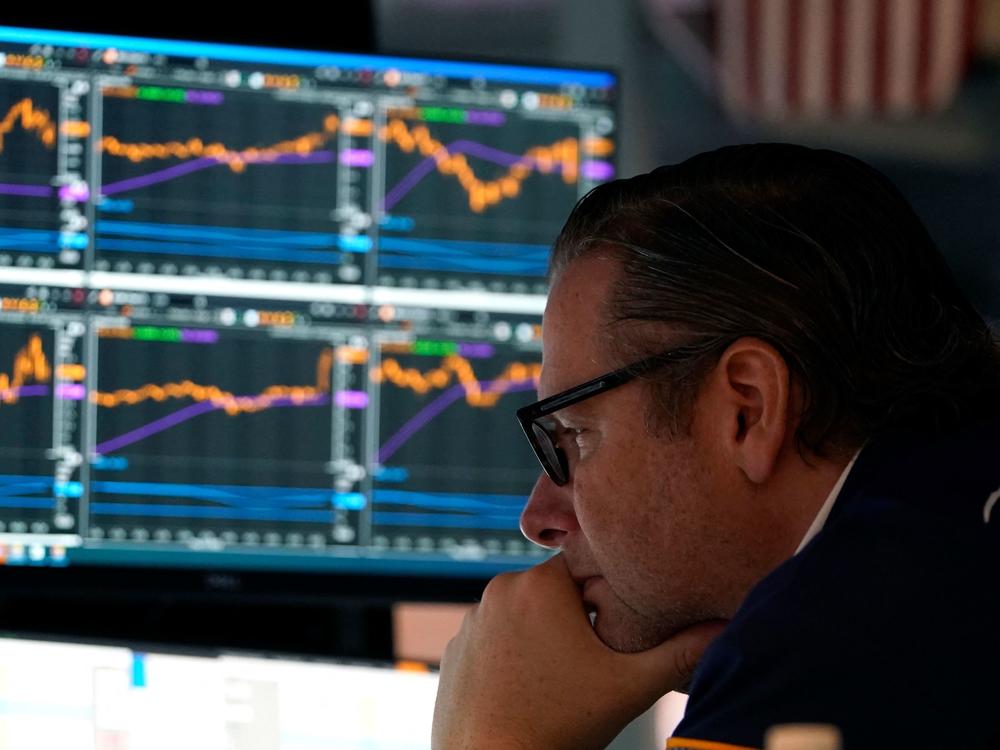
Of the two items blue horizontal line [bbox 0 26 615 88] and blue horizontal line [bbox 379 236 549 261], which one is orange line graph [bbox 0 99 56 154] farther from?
blue horizontal line [bbox 379 236 549 261]

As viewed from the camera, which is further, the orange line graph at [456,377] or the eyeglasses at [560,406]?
the orange line graph at [456,377]

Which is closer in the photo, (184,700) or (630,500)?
(630,500)

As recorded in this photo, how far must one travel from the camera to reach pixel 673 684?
1.21m

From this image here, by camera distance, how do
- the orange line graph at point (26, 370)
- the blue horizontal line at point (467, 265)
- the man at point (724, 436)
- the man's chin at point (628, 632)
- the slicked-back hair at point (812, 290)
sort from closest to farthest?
the man at point (724, 436) < the slicked-back hair at point (812, 290) < the man's chin at point (628, 632) < the orange line graph at point (26, 370) < the blue horizontal line at point (467, 265)

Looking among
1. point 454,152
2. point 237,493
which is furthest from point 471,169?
point 237,493

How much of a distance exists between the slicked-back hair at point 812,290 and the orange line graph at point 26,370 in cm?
74

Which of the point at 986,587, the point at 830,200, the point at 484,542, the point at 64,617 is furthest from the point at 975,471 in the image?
the point at 64,617

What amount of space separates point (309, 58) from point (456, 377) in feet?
1.33

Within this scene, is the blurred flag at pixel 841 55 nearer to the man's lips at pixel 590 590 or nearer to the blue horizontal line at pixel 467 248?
the blue horizontal line at pixel 467 248

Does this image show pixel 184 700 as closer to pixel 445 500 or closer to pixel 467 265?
pixel 445 500

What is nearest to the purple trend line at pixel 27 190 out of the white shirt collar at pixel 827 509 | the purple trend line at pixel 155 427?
the purple trend line at pixel 155 427

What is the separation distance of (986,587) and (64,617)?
1172 millimetres

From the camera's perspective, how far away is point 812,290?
109 cm

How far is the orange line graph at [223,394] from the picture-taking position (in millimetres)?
1644
